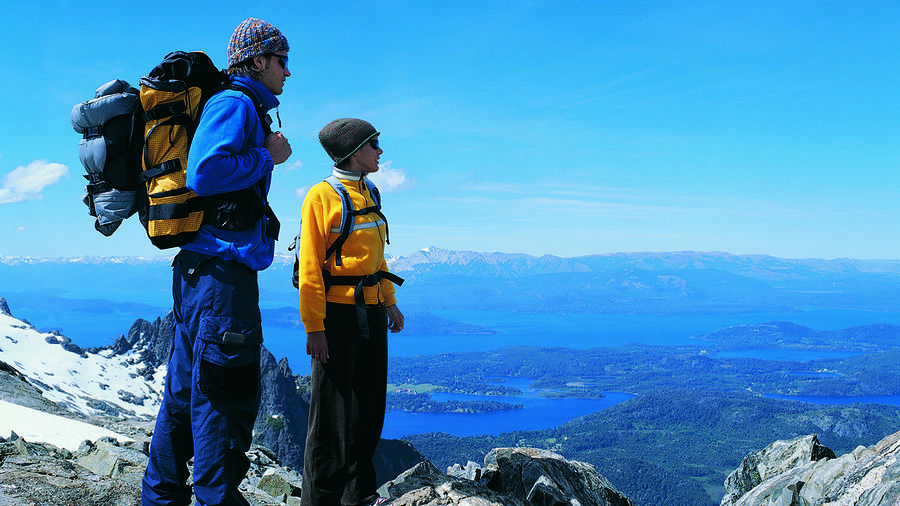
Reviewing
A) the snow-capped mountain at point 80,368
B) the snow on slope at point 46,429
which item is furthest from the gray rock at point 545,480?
the snow-capped mountain at point 80,368

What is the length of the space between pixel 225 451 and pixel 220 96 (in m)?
2.32

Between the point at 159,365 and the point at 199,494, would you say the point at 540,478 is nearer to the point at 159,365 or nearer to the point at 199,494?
the point at 199,494

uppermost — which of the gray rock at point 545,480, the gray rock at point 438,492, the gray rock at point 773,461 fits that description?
the gray rock at point 438,492

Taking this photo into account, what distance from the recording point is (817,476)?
6.26m

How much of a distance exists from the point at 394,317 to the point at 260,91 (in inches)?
92.9

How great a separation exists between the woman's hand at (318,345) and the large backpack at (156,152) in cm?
110

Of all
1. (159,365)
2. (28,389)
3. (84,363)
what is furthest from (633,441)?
(28,389)

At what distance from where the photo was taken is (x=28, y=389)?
18781 mm

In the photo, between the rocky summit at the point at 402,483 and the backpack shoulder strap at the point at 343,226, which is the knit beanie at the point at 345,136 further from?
the rocky summit at the point at 402,483

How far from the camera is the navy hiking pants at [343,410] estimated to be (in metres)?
4.65

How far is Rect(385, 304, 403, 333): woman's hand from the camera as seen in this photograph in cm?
529

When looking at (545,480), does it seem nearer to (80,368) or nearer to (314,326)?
(314,326)

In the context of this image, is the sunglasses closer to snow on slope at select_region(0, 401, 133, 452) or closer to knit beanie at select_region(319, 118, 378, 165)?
knit beanie at select_region(319, 118, 378, 165)

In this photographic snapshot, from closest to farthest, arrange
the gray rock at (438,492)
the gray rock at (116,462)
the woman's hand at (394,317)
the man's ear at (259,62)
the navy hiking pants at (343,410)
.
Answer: the man's ear at (259,62)
the navy hiking pants at (343,410)
the gray rock at (438,492)
the woman's hand at (394,317)
the gray rock at (116,462)
